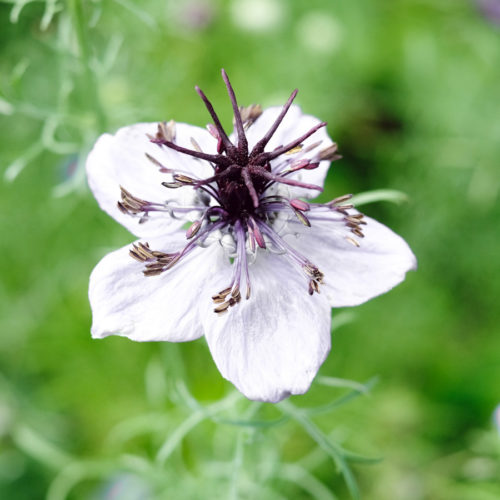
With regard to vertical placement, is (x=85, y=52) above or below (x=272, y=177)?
above

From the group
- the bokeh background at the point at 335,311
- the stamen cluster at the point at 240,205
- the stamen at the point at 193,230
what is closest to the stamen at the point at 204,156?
the stamen cluster at the point at 240,205

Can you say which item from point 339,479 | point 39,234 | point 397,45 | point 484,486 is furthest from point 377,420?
point 397,45

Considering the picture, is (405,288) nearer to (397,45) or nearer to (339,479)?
(339,479)

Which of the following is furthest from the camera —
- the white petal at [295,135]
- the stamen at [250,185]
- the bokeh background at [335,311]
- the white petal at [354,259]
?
the bokeh background at [335,311]

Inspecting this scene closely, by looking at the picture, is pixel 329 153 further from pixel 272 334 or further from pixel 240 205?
pixel 272 334

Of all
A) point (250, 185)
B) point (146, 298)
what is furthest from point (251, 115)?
point (146, 298)

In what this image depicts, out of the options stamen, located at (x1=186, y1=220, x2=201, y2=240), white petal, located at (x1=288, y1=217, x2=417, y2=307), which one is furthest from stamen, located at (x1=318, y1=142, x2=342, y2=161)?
stamen, located at (x1=186, y1=220, x2=201, y2=240)

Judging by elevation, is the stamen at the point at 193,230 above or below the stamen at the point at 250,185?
below

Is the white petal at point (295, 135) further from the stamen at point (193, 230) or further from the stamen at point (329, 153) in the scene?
the stamen at point (193, 230)
